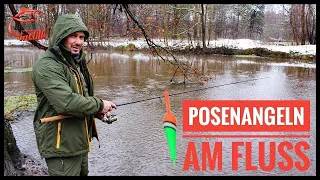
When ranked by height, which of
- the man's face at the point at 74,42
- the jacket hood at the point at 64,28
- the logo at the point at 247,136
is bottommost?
the logo at the point at 247,136

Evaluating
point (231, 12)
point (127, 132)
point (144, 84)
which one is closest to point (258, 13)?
point (231, 12)

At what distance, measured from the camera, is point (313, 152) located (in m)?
4.89

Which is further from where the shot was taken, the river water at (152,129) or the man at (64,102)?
the river water at (152,129)

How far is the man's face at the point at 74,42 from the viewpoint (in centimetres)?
251

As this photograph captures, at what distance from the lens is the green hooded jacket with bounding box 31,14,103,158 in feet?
7.53

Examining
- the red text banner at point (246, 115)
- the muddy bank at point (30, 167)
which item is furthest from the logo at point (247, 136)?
the muddy bank at point (30, 167)

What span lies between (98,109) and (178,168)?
2.13 m

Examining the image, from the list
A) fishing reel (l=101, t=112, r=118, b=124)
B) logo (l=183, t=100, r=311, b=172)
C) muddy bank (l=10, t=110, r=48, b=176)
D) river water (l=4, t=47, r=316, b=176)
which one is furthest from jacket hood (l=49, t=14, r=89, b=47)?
logo (l=183, t=100, r=311, b=172)

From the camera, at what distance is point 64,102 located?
2.28 m

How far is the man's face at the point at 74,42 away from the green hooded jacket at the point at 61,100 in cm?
4

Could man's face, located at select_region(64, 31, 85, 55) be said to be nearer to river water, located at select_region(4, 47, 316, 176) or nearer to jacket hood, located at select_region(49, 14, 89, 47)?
jacket hood, located at select_region(49, 14, 89, 47)

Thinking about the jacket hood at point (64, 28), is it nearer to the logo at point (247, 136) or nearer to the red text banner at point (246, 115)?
the logo at point (247, 136)

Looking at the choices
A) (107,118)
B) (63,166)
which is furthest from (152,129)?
(63,166)
